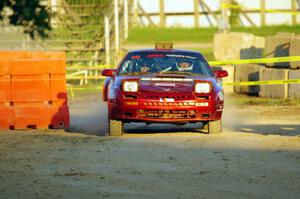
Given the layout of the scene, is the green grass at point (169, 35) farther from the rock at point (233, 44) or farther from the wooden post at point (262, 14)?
the rock at point (233, 44)

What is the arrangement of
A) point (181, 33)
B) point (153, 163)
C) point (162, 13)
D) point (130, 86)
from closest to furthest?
point (153, 163)
point (130, 86)
point (181, 33)
point (162, 13)

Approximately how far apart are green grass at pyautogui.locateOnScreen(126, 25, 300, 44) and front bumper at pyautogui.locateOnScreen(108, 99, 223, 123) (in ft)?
106

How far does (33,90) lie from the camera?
18.6 meters

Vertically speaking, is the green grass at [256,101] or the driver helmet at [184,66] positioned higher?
the driver helmet at [184,66]

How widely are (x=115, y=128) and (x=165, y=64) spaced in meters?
1.68

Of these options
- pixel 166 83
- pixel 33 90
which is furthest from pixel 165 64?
pixel 33 90

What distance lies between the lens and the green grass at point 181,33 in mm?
50219

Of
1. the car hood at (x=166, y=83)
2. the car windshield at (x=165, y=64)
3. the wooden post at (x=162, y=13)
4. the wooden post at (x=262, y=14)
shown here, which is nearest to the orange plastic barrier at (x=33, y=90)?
the car windshield at (x=165, y=64)

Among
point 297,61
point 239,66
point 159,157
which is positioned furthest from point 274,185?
point 239,66

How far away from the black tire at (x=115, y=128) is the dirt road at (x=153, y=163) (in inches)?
7.8

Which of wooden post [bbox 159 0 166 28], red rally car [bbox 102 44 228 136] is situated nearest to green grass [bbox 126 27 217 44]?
wooden post [bbox 159 0 166 28]

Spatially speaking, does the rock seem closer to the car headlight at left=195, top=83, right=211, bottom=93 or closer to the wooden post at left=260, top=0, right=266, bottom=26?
the car headlight at left=195, top=83, right=211, bottom=93

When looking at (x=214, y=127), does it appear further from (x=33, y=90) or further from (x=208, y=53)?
(x=208, y=53)

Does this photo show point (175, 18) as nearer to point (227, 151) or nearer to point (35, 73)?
point (35, 73)
